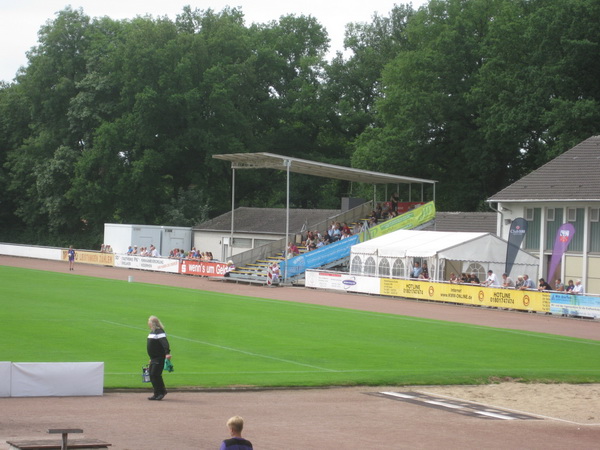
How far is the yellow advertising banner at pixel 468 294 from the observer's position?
3988 centimetres

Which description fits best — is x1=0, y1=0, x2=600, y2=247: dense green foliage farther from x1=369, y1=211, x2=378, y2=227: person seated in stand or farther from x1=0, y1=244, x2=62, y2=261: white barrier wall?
x1=369, y1=211, x2=378, y2=227: person seated in stand

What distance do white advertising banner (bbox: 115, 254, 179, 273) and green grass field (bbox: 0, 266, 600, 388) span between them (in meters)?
21.3

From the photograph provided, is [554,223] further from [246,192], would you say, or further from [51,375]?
[246,192]

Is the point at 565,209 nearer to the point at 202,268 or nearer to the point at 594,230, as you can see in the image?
the point at 594,230

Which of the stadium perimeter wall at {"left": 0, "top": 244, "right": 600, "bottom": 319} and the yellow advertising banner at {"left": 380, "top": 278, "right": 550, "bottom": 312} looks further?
the yellow advertising banner at {"left": 380, "top": 278, "right": 550, "bottom": 312}

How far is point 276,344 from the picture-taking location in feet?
86.5

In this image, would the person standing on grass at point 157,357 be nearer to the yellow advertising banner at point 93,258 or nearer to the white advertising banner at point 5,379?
the white advertising banner at point 5,379

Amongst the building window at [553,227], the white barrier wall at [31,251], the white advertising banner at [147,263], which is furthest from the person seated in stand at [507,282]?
the white barrier wall at [31,251]

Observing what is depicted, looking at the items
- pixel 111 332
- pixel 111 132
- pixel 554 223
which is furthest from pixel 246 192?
pixel 111 332

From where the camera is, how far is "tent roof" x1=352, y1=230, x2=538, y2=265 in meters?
45.8

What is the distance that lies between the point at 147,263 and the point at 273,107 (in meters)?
28.0

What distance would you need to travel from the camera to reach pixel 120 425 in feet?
48.4

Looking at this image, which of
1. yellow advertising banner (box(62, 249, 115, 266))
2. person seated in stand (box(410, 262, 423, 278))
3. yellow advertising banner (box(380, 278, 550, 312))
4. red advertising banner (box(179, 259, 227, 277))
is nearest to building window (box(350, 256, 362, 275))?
yellow advertising banner (box(380, 278, 550, 312))

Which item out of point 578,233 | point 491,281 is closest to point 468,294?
point 491,281
